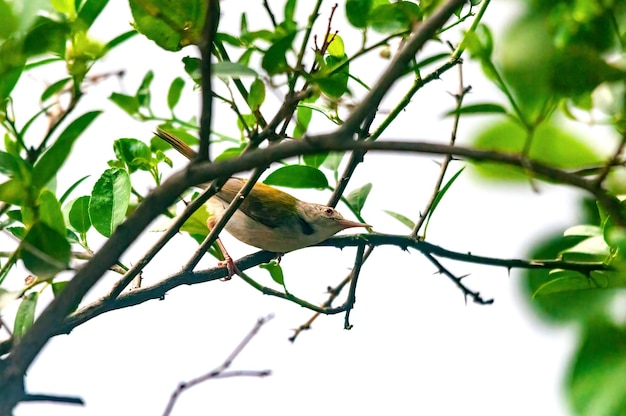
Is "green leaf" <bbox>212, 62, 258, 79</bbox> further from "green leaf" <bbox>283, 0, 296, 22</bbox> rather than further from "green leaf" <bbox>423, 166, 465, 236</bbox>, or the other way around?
"green leaf" <bbox>423, 166, 465, 236</bbox>

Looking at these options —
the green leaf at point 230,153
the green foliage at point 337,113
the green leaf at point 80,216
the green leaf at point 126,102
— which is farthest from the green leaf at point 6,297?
the green leaf at point 126,102

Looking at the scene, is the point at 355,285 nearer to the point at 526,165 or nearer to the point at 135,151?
the point at 135,151

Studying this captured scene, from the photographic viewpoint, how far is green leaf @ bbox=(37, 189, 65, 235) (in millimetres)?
1382

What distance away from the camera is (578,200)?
1440mm

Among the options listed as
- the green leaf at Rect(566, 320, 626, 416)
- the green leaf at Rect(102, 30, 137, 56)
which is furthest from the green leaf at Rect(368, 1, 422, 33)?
the green leaf at Rect(566, 320, 626, 416)

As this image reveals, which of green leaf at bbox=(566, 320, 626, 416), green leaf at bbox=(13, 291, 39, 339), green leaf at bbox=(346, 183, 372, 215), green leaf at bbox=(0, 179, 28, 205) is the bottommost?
green leaf at bbox=(566, 320, 626, 416)

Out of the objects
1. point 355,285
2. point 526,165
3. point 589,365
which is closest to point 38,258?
point 526,165

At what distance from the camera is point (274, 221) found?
3.93 m

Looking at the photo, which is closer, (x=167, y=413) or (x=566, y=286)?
(x=167, y=413)

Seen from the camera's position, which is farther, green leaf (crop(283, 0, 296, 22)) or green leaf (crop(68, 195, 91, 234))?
green leaf (crop(68, 195, 91, 234))

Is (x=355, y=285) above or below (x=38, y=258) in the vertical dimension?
above

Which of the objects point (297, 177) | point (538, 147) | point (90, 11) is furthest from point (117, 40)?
point (538, 147)

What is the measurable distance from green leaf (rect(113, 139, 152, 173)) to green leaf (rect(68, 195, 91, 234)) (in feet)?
0.60

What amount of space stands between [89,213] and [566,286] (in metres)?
1.19
